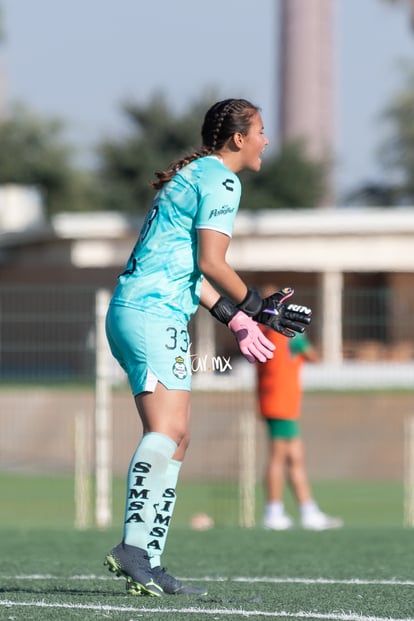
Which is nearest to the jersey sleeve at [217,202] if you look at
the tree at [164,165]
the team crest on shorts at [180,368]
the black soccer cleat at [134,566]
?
the team crest on shorts at [180,368]

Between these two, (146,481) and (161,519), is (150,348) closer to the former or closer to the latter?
(146,481)

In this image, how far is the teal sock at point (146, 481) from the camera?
18.2ft

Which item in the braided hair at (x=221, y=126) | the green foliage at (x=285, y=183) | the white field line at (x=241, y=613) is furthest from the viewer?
the green foliage at (x=285, y=183)

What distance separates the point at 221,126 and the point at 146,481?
1.43 metres

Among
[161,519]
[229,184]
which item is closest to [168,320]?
[229,184]

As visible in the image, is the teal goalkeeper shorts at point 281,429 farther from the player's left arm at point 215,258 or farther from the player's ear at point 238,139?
Result: the player's left arm at point 215,258

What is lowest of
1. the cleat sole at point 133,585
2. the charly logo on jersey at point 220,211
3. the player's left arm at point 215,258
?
the cleat sole at point 133,585

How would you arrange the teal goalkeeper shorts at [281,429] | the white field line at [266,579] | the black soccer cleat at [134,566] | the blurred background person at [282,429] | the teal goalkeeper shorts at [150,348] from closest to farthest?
the black soccer cleat at [134,566]
the teal goalkeeper shorts at [150,348]
the white field line at [266,579]
the blurred background person at [282,429]
the teal goalkeeper shorts at [281,429]

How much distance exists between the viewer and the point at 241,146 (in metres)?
5.81

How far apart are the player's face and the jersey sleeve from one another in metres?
0.23

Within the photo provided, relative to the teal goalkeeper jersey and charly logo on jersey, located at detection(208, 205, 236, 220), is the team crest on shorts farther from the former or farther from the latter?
charly logo on jersey, located at detection(208, 205, 236, 220)

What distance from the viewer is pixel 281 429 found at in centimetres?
1223

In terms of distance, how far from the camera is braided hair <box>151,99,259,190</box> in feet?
19.0

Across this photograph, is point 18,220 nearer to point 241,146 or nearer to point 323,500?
point 323,500
